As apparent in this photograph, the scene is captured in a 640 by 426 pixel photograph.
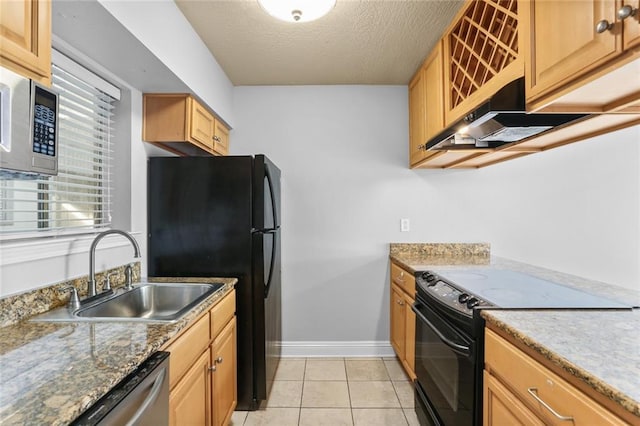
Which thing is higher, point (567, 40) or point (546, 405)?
point (567, 40)

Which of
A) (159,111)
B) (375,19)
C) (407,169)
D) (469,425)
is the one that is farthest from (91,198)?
(407,169)

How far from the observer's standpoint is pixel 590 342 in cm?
97

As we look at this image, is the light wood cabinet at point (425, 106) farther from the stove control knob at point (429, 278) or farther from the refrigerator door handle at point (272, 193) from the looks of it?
the refrigerator door handle at point (272, 193)

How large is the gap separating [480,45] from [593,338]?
1412 millimetres

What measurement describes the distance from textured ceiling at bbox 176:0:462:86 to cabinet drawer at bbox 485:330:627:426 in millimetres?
1753

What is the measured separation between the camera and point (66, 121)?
1.61 metres

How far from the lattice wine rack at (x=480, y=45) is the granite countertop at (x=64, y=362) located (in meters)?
1.74

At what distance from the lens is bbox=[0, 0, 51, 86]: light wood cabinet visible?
0.84 metres

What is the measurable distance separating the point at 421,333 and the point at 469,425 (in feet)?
1.98

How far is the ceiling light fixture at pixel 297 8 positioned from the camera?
59.6 inches

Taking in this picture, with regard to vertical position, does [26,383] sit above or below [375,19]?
below

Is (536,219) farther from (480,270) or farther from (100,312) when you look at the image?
(100,312)

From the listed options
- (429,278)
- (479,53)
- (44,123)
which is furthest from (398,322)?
(44,123)

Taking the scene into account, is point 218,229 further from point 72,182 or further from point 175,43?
point 175,43
